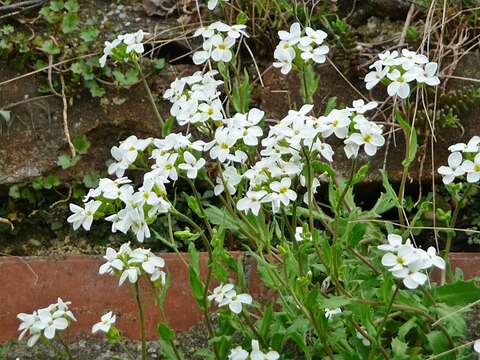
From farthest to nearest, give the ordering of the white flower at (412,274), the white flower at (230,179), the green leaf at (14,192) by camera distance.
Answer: the green leaf at (14,192) → the white flower at (230,179) → the white flower at (412,274)

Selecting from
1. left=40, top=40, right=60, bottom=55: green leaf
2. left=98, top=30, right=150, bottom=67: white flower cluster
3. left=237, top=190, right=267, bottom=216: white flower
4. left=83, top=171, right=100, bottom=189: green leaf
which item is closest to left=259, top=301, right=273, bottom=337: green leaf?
left=237, top=190, right=267, bottom=216: white flower

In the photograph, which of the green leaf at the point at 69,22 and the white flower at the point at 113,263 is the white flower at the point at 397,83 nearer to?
the white flower at the point at 113,263

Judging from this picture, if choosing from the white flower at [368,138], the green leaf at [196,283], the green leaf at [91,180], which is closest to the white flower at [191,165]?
the green leaf at [196,283]

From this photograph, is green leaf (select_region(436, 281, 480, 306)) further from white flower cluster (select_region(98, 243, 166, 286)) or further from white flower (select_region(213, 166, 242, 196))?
white flower cluster (select_region(98, 243, 166, 286))

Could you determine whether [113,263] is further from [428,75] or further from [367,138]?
[428,75]

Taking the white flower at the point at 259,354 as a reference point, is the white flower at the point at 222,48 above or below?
above

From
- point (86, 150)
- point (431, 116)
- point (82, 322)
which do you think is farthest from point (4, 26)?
point (431, 116)
